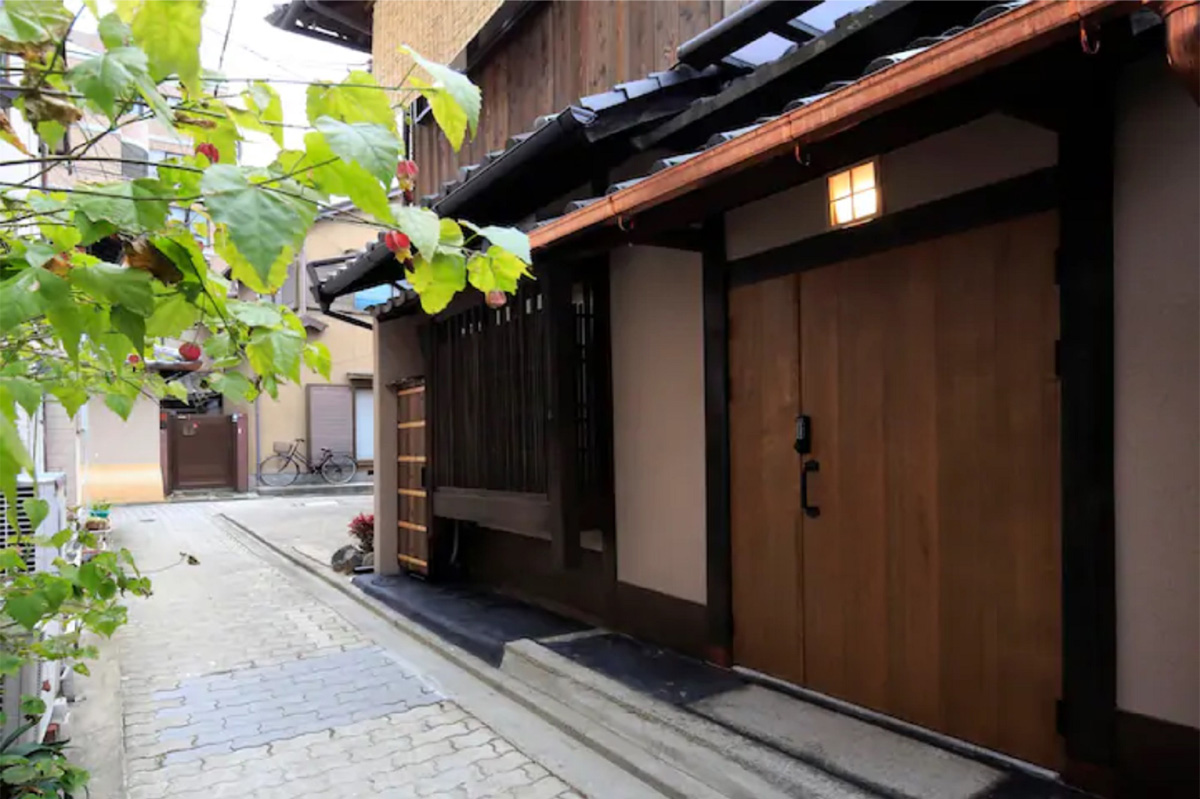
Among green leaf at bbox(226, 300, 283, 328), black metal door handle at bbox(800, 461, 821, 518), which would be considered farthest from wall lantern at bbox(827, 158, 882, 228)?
green leaf at bbox(226, 300, 283, 328)

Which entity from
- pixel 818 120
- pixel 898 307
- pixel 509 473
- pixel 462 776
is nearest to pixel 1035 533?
pixel 898 307

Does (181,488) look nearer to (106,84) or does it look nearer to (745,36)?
(745,36)

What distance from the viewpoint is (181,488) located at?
73.6ft

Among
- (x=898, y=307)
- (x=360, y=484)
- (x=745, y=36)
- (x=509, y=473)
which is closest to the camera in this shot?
(x=898, y=307)

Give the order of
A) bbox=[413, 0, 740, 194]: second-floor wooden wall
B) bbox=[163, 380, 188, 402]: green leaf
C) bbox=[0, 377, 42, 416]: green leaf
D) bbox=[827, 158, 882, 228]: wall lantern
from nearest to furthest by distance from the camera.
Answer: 1. bbox=[0, 377, 42, 416]: green leaf
2. bbox=[163, 380, 188, 402]: green leaf
3. bbox=[827, 158, 882, 228]: wall lantern
4. bbox=[413, 0, 740, 194]: second-floor wooden wall

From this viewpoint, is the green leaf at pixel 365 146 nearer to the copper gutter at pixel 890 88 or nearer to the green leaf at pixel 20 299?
the green leaf at pixel 20 299

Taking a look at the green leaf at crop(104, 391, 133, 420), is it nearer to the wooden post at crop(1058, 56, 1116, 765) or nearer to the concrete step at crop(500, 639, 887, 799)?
the concrete step at crop(500, 639, 887, 799)

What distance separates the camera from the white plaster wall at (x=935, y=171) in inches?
128

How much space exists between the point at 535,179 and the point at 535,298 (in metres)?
1.12

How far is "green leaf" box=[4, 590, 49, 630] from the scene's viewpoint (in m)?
2.07

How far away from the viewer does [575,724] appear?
4.36 metres

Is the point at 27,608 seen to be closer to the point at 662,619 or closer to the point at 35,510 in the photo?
the point at 35,510

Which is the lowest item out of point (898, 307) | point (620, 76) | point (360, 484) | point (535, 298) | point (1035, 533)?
point (360, 484)

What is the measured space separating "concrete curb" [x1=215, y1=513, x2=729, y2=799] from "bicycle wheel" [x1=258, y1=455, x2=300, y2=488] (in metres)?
17.9
